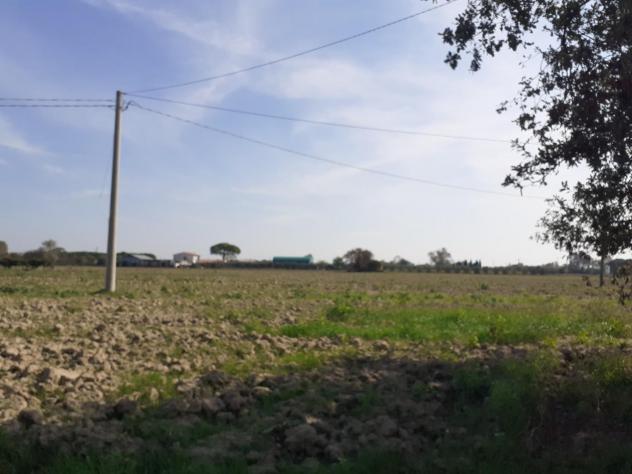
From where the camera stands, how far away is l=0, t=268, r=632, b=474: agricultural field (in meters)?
6.59

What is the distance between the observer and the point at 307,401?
8391 mm

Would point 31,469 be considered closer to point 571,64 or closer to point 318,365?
point 318,365

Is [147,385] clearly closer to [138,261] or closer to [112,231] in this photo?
[112,231]

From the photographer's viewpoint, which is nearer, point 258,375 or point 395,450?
point 395,450

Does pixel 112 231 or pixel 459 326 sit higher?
pixel 112 231

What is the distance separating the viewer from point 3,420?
23.9 feet

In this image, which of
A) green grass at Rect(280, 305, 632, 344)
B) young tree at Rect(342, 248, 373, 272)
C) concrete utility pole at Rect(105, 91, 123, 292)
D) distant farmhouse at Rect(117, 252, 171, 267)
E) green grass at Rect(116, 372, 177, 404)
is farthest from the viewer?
distant farmhouse at Rect(117, 252, 171, 267)

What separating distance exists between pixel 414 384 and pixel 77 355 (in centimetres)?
522

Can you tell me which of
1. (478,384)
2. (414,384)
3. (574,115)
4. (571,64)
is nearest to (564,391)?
(478,384)

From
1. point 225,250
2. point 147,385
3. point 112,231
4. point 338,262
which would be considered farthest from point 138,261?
point 147,385

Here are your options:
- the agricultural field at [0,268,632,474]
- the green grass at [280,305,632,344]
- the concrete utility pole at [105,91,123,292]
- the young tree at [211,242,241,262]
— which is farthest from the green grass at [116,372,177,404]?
the young tree at [211,242,241,262]

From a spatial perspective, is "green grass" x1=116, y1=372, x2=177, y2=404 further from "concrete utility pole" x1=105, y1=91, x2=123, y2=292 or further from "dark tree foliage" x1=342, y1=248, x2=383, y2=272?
"dark tree foliage" x1=342, y1=248, x2=383, y2=272

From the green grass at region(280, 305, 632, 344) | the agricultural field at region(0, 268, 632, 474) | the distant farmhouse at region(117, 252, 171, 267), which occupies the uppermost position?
the distant farmhouse at region(117, 252, 171, 267)

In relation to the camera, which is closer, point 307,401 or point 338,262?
point 307,401
